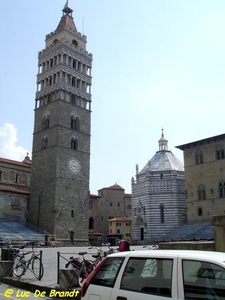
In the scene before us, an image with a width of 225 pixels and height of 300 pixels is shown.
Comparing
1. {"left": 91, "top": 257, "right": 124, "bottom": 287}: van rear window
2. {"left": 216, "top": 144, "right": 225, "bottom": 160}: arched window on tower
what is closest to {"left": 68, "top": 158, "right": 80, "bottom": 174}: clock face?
{"left": 216, "top": 144, "right": 225, "bottom": 160}: arched window on tower

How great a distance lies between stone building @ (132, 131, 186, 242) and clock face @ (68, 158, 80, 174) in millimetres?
10056

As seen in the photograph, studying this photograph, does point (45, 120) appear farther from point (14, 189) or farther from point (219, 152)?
point (219, 152)

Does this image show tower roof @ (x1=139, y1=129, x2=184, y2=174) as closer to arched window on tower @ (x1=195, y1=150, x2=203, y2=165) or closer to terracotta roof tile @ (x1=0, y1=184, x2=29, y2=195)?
arched window on tower @ (x1=195, y1=150, x2=203, y2=165)

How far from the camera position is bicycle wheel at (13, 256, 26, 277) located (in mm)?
12555

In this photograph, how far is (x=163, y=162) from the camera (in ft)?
171

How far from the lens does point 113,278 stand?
528 centimetres

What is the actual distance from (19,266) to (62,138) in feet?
118

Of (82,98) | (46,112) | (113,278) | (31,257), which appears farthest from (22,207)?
(113,278)

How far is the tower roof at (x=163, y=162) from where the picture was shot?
5131 cm

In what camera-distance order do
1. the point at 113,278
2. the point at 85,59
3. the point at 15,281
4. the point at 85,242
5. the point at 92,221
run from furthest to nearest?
the point at 92,221 → the point at 85,59 → the point at 85,242 → the point at 15,281 → the point at 113,278

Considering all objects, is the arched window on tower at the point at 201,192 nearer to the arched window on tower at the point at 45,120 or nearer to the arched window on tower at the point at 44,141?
the arched window on tower at the point at 44,141

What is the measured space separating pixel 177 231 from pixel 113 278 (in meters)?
41.2

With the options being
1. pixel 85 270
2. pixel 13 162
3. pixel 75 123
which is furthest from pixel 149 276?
pixel 13 162

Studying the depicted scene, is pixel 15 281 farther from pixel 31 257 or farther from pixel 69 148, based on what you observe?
pixel 69 148
